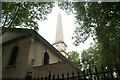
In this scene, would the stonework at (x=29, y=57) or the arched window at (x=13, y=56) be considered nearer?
the stonework at (x=29, y=57)

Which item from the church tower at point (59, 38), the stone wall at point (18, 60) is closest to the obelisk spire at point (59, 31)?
the church tower at point (59, 38)

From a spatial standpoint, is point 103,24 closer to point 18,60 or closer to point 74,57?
point 18,60

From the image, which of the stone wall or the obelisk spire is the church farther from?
the obelisk spire

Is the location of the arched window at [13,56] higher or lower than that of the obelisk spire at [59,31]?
lower

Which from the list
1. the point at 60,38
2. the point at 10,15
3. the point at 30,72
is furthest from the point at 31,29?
the point at 60,38

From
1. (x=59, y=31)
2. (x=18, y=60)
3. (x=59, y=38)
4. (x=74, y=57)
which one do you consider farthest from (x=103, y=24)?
(x=59, y=31)

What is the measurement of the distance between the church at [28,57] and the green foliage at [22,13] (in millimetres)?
855

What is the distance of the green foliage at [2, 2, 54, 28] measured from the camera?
10.8 m

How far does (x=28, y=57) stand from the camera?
35.6 feet

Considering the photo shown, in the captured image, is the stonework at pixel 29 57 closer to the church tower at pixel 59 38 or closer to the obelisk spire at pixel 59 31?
the church tower at pixel 59 38

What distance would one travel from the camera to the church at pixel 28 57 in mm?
9844

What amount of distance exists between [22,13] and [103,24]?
303 inches

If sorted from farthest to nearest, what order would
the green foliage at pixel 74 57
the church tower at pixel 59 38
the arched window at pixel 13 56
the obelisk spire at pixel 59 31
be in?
the obelisk spire at pixel 59 31 < the church tower at pixel 59 38 < the green foliage at pixel 74 57 < the arched window at pixel 13 56

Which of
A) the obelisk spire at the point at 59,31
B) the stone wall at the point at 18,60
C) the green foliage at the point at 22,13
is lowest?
the stone wall at the point at 18,60
